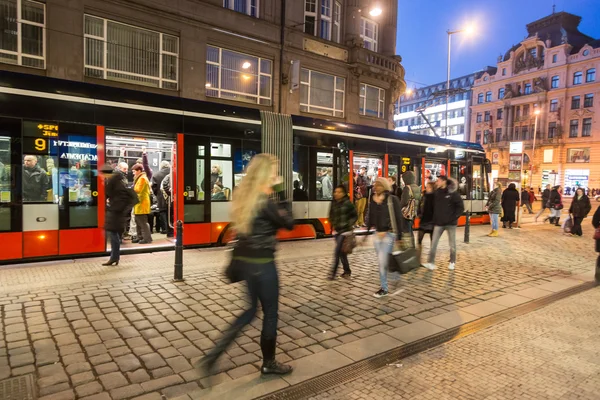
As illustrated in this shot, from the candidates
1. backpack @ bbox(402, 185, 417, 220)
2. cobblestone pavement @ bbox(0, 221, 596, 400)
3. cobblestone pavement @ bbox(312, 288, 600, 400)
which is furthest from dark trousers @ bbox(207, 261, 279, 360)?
backpack @ bbox(402, 185, 417, 220)

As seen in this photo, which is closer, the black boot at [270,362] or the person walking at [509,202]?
the black boot at [270,362]

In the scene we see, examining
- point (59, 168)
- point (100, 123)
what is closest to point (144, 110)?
point (100, 123)

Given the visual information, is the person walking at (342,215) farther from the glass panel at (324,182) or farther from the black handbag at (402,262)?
the glass panel at (324,182)

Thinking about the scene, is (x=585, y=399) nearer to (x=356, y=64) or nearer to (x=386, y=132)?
(x=386, y=132)

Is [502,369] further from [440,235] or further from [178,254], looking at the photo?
[178,254]

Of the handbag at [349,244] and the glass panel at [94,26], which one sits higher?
the glass panel at [94,26]

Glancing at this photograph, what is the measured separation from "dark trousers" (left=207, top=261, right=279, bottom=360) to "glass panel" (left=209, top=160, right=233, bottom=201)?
6139mm

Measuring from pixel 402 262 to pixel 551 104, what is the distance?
63.0 meters

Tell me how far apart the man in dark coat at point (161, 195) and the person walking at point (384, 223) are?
656 centimetres

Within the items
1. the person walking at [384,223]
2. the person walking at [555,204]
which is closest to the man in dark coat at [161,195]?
the person walking at [384,223]

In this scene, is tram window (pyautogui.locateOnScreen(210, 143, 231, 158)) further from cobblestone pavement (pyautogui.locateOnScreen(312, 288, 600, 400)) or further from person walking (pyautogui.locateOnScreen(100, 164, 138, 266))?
cobblestone pavement (pyautogui.locateOnScreen(312, 288, 600, 400))

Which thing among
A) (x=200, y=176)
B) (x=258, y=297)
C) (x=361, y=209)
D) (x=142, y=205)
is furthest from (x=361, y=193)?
(x=258, y=297)

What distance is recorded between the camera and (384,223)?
593 cm

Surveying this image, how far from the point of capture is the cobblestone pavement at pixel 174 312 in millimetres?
3506
